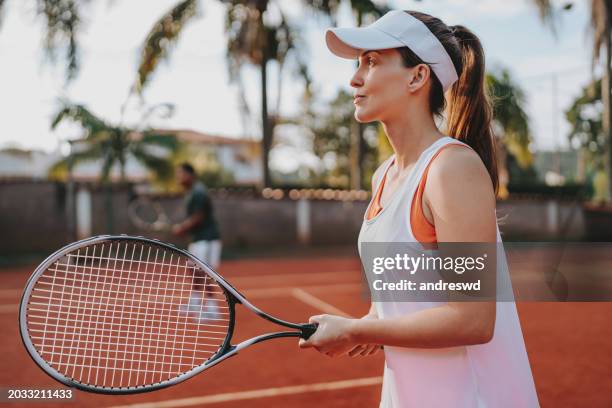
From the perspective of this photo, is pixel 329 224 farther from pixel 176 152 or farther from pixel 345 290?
pixel 345 290

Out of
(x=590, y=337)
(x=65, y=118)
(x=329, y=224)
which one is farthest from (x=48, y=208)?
(x=590, y=337)

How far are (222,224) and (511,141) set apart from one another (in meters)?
8.11

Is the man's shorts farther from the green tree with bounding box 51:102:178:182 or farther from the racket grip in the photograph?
the green tree with bounding box 51:102:178:182

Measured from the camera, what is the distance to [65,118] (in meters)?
12.1

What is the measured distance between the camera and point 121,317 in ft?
6.81

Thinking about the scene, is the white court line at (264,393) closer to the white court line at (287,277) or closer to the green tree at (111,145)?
the white court line at (287,277)

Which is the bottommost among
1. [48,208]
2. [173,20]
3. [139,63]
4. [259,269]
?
[259,269]

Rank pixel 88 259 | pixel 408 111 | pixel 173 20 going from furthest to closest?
1. pixel 173 20
2. pixel 88 259
3. pixel 408 111

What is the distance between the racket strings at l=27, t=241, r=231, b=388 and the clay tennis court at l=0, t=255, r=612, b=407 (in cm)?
189

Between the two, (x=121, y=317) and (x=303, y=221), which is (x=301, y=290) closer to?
(x=303, y=221)

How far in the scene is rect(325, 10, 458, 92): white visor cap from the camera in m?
1.29

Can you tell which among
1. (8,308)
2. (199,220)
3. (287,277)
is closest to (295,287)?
(287,277)

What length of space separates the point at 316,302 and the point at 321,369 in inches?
119

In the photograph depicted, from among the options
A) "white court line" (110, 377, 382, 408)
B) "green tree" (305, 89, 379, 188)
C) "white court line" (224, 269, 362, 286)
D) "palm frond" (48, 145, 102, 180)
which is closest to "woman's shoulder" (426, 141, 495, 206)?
"white court line" (110, 377, 382, 408)
